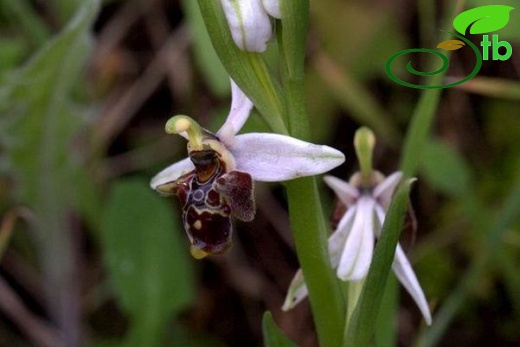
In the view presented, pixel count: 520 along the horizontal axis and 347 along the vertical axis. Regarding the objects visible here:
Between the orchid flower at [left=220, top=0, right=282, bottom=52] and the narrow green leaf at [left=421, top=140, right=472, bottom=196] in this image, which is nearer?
the orchid flower at [left=220, top=0, right=282, bottom=52]

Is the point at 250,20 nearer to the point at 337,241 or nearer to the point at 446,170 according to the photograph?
the point at 337,241

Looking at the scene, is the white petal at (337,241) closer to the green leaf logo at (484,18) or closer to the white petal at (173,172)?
the white petal at (173,172)

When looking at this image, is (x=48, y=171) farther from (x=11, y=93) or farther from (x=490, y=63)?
(x=490, y=63)

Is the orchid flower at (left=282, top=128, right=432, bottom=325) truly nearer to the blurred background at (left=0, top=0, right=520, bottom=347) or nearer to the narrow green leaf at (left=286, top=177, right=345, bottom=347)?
the narrow green leaf at (left=286, top=177, right=345, bottom=347)

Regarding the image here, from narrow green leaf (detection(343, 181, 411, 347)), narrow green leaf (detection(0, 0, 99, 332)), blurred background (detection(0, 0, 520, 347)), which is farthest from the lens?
blurred background (detection(0, 0, 520, 347))

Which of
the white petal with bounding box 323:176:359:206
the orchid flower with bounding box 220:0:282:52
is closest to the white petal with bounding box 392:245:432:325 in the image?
the white petal with bounding box 323:176:359:206

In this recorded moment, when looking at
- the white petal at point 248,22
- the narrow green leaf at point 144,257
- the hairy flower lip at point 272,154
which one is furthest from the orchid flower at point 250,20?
the narrow green leaf at point 144,257
